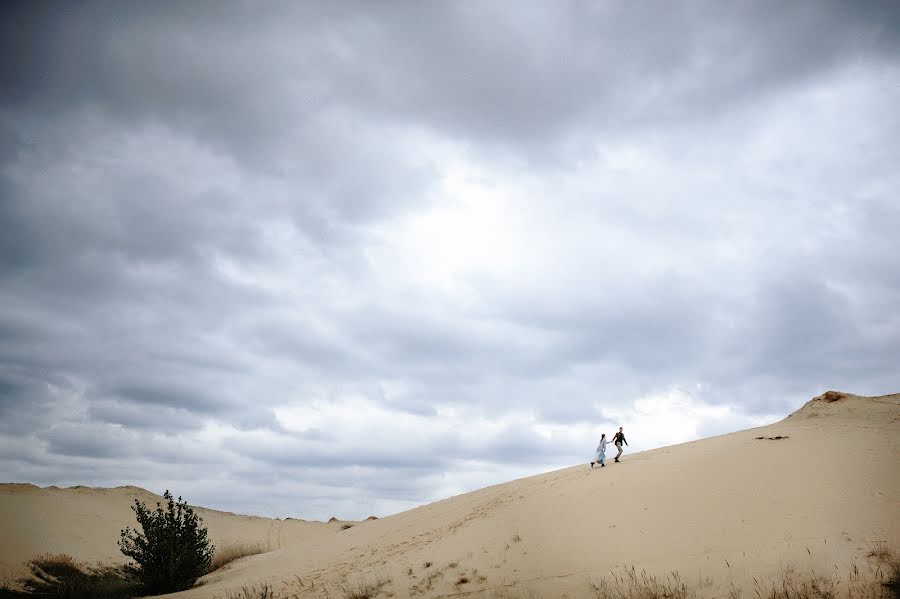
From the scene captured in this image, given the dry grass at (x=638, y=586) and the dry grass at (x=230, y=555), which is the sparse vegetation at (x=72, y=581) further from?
the dry grass at (x=638, y=586)

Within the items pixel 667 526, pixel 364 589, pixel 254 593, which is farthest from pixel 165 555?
pixel 667 526

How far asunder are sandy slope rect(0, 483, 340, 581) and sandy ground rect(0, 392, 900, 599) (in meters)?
17.9

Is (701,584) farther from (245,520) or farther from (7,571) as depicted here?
(245,520)

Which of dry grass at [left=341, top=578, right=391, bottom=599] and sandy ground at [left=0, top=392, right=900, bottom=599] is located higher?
sandy ground at [left=0, top=392, right=900, bottom=599]

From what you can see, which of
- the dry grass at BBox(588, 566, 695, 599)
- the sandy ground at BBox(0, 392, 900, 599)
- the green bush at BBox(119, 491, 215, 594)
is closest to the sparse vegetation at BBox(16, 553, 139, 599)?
the green bush at BBox(119, 491, 215, 594)

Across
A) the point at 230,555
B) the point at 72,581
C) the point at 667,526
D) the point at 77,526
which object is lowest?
the point at 72,581

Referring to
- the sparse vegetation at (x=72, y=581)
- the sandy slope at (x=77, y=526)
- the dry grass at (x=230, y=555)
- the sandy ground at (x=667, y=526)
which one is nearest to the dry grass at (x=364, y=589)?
the sandy ground at (x=667, y=526)

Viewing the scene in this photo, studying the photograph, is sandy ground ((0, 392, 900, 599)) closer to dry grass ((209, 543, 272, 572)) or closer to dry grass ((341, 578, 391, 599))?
dry grass ((341, 578, 391, 599))

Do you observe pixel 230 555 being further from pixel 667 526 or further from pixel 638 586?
pixel 638 586

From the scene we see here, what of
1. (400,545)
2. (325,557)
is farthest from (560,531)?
(325,557)

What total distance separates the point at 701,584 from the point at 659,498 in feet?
18.2

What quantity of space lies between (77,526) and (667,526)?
148 feet

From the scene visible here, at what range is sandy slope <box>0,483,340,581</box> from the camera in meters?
34.8

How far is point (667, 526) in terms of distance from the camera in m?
15.2
